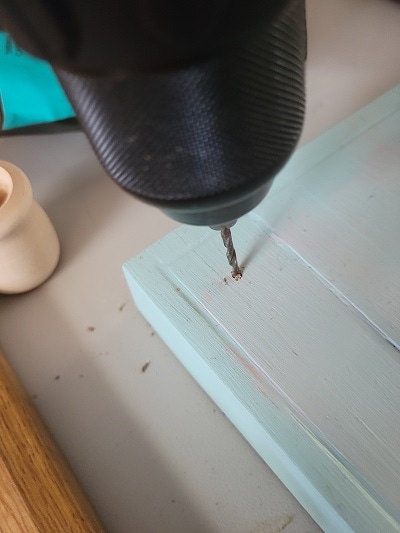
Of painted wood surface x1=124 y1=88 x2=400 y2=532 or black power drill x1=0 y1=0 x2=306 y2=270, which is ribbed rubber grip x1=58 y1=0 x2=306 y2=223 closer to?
black power drill x1=0 y1=0 x2=306 y2=270

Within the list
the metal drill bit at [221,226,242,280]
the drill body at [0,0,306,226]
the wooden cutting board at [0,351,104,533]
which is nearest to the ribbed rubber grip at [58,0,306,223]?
the drill body at [0,0,306,226]

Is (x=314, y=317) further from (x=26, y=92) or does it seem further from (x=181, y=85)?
(x=26, y=92)

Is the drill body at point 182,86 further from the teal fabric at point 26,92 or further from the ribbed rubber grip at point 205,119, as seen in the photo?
the teal fabric at point 26,92

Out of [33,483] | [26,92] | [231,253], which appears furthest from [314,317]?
[26,92]

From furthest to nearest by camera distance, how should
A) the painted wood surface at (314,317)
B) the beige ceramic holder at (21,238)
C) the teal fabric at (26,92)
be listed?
the teal fabric at (26,92) < the beige ceramic holder at (21,238) < the painted wood surface at (314,317)

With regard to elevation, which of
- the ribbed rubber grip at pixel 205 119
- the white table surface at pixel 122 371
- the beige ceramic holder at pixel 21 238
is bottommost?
the white table surface at pixel 122 371

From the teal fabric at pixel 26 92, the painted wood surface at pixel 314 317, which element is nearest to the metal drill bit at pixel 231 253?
the painted wood surface at pixel 314 317
